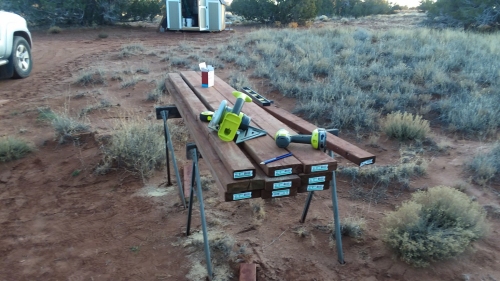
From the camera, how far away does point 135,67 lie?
10062mm

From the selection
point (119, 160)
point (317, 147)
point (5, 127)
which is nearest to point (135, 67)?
point (5, 127)

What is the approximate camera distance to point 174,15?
738 inches

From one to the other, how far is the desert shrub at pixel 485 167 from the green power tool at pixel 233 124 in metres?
2.95

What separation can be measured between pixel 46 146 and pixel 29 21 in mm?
18254

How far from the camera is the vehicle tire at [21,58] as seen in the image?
8781 millimetres

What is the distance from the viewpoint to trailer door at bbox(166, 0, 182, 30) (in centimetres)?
1845

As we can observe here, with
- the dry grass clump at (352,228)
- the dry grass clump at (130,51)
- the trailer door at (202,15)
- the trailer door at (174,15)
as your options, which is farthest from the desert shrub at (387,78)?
the trailer door at (174,15)

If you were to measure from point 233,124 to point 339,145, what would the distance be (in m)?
0.73

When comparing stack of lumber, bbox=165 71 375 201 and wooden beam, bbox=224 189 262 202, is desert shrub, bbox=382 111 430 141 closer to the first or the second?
stack of lumber, bbox=165 71 375 201

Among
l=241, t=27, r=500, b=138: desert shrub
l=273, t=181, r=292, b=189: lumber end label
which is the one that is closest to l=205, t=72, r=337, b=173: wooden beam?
l=273, t=181, r=292, b=189: lumber end label

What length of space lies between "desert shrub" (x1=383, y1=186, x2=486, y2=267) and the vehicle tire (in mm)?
8670

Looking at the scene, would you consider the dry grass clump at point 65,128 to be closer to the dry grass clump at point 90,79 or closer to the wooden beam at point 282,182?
the dry grass clump at point 90,79

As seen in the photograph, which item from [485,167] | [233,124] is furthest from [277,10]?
[233,124]

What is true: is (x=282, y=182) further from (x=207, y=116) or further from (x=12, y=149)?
(x=12, y=149)
